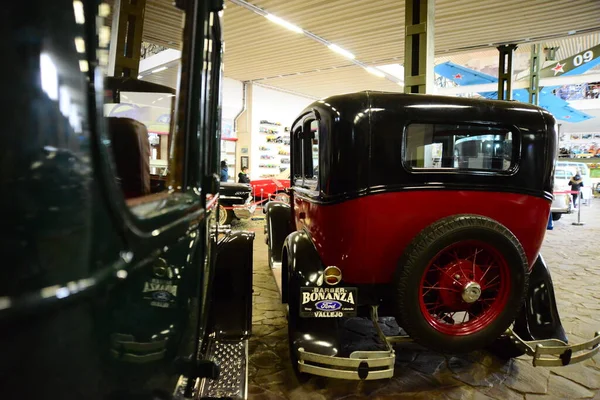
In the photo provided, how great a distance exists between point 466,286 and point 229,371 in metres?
1.48

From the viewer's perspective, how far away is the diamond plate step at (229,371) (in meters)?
1.73

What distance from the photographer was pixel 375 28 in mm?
8898

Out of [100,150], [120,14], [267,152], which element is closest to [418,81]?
[120,14]

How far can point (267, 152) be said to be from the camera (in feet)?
55.4

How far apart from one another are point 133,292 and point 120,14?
2.31 feet

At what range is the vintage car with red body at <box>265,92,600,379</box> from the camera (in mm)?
2244

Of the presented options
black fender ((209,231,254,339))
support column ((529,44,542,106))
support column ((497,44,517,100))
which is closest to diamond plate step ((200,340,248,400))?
black fender ((209,231,254,339))

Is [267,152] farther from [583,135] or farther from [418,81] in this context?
[583,135]

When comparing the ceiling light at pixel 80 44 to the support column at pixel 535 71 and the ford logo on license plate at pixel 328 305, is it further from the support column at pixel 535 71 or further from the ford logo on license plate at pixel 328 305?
the support column at pixel 535 71

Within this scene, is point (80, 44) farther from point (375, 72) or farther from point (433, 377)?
point (375, 72)

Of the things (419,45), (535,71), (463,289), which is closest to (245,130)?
(535,71)

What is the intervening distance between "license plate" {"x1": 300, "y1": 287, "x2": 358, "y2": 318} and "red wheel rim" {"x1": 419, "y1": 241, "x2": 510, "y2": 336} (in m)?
0.45

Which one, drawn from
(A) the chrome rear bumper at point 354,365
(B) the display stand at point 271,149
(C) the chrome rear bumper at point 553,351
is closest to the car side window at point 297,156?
(A) the chrome rear bumper at point 354,365

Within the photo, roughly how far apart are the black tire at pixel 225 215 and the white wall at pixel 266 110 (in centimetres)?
710
